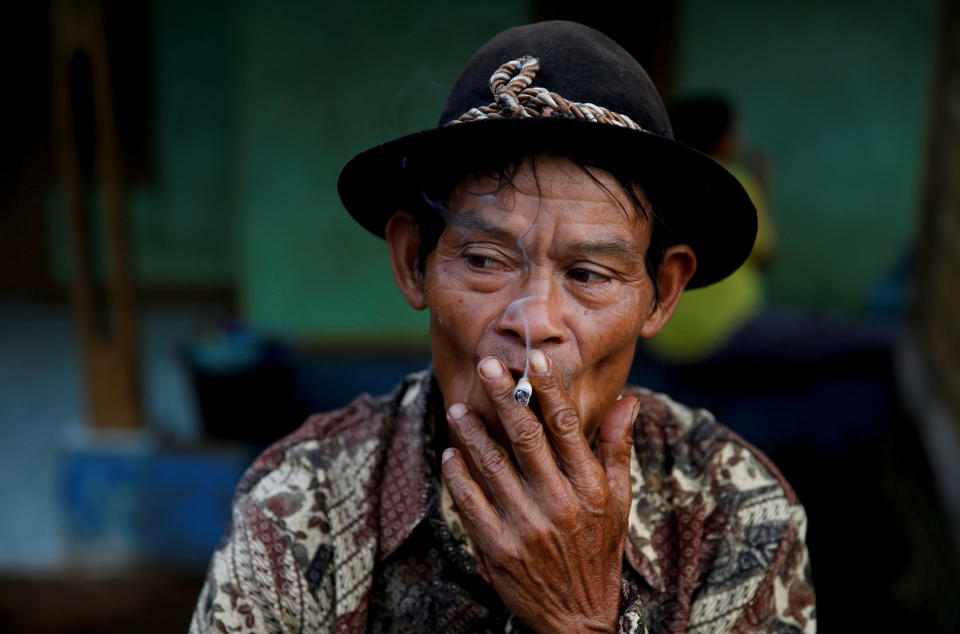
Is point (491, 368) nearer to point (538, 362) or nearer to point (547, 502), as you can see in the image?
point (538, 362)

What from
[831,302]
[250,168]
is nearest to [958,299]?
[831,302]

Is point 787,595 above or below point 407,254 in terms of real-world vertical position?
below

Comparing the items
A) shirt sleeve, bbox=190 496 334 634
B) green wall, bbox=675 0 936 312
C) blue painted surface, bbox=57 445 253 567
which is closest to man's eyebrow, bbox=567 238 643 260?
shirt sleeve, bbox=190 496 334 634

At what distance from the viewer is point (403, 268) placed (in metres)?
2.05

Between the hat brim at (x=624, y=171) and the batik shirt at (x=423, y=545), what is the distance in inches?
17.6

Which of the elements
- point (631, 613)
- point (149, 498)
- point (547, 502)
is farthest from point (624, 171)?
point (149, 498)

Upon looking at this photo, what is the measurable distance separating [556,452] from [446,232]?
508 mm

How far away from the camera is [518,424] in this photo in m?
1.64

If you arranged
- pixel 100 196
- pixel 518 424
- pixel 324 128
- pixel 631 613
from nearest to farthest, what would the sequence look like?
pixel 518 424 < pixel 631 613 < pixel 100 196 < pixel 324 128

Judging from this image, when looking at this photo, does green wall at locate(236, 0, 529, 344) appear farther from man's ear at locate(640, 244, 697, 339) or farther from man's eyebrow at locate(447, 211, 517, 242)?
man's eyebrow at locate(447, 211, 517, 242)

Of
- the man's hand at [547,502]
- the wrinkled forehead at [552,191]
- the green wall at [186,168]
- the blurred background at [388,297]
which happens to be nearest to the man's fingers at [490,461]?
the man's hand at [547,502]

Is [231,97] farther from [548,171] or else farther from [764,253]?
[548,171]

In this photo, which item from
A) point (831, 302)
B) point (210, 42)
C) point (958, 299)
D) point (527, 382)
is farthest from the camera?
point (210, 42)

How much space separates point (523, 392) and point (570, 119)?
0.51 m
